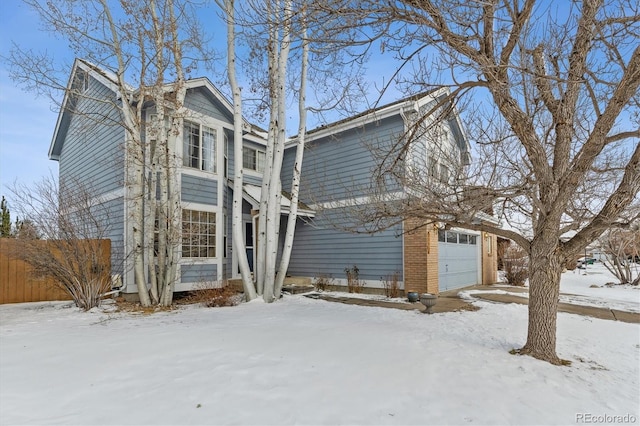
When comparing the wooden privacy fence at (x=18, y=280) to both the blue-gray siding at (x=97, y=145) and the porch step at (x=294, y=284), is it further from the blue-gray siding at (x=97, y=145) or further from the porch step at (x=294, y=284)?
the porch step at (x=294, y=284)

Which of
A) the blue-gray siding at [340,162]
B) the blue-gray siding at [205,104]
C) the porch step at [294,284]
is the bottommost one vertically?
the porch step at [294,284]

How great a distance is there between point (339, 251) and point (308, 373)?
8.55m

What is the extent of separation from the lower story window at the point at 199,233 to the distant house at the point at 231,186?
39 millimetres

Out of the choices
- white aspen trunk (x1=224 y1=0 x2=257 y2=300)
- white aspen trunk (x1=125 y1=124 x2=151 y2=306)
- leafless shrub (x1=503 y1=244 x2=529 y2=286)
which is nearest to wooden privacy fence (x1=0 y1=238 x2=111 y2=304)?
white aspen trunk (x1=125 y1=124 x2=151 y2=306)

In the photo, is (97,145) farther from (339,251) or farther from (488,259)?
(488,259)

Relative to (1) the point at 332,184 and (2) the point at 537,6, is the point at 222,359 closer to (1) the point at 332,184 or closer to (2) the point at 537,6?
(2) the point at 537,6

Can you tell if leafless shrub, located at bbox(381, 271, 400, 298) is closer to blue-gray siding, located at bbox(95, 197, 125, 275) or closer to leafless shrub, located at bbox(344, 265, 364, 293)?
leafless shrub, located at bbox(344, 265, 364, 293)

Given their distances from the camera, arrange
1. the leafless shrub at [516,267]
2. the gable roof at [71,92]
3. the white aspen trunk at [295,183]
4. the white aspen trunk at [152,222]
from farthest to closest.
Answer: the leafless shrub at [516,267] → the white aspen trunk at [295,183] → the gable roof at [71,92] → the white aspen trunk at [152,222]

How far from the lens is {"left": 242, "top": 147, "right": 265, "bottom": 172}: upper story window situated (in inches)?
548

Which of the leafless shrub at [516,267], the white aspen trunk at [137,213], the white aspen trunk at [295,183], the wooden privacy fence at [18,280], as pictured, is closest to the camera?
the white aspen trunk at [137,213]

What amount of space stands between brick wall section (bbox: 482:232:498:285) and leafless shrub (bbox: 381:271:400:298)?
20.1ft

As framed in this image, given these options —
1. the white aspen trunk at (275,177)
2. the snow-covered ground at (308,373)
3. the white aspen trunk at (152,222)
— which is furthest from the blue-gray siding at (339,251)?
the white aspen trunk at (152,222)

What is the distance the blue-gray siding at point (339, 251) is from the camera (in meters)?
11.5

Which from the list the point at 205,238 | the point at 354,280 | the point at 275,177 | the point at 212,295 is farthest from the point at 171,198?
the point at 354,280
